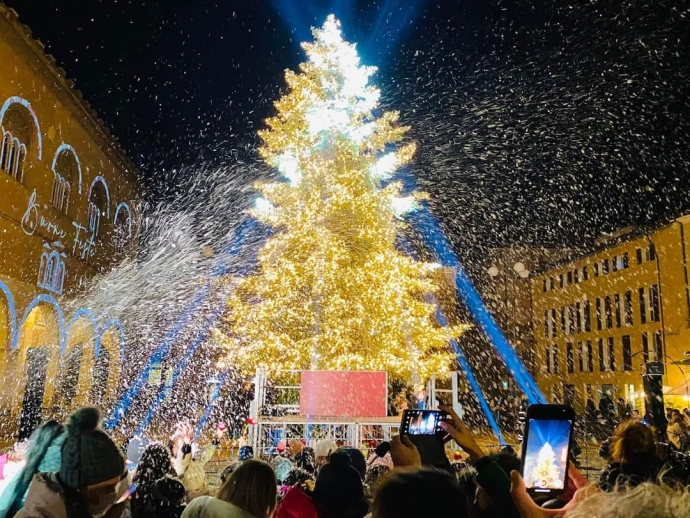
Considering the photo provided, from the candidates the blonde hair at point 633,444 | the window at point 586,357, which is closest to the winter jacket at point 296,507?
the blonde hair at point 633,444

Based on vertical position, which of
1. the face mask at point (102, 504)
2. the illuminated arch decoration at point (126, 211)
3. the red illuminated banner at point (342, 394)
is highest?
the illuminated arch decoration at point (126, 211)

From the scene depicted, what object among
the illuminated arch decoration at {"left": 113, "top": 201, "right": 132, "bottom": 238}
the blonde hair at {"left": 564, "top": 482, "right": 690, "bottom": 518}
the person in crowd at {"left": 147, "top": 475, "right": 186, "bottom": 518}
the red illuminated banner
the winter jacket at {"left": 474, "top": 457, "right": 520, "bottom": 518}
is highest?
the illuminated arch decoration at {"left": 113, "top": 201, "right": 132, "bottom": 238}

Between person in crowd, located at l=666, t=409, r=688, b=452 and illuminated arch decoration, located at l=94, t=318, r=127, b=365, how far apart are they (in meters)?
17.9

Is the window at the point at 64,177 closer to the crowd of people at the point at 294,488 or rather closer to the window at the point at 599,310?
the crowd of people at the point at 294,488

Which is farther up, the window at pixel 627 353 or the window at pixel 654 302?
the window at pixel 654 302

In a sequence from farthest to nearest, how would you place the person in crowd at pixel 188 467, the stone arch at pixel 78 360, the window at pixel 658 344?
1. the window at pixel 658 344
2. the stone arch at pixel 78 360
3. the person in crowd at pixel 188 467

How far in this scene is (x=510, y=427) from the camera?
3519cm

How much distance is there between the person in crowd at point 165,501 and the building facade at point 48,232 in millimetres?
8457

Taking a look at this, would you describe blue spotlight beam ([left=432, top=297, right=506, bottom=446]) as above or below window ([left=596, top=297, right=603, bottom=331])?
below

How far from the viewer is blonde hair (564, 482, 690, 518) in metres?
1.11

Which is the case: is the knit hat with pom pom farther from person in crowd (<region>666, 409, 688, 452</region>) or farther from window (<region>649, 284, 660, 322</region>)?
window (<region>649, 284, 660, 322</region>)

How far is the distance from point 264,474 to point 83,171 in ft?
59.4

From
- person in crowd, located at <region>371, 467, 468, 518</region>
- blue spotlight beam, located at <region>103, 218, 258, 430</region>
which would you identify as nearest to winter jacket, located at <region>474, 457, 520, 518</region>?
person in crowd, located at <region>371, 467, 468, 518</region>

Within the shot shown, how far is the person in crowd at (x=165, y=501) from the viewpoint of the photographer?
3.52 meters
